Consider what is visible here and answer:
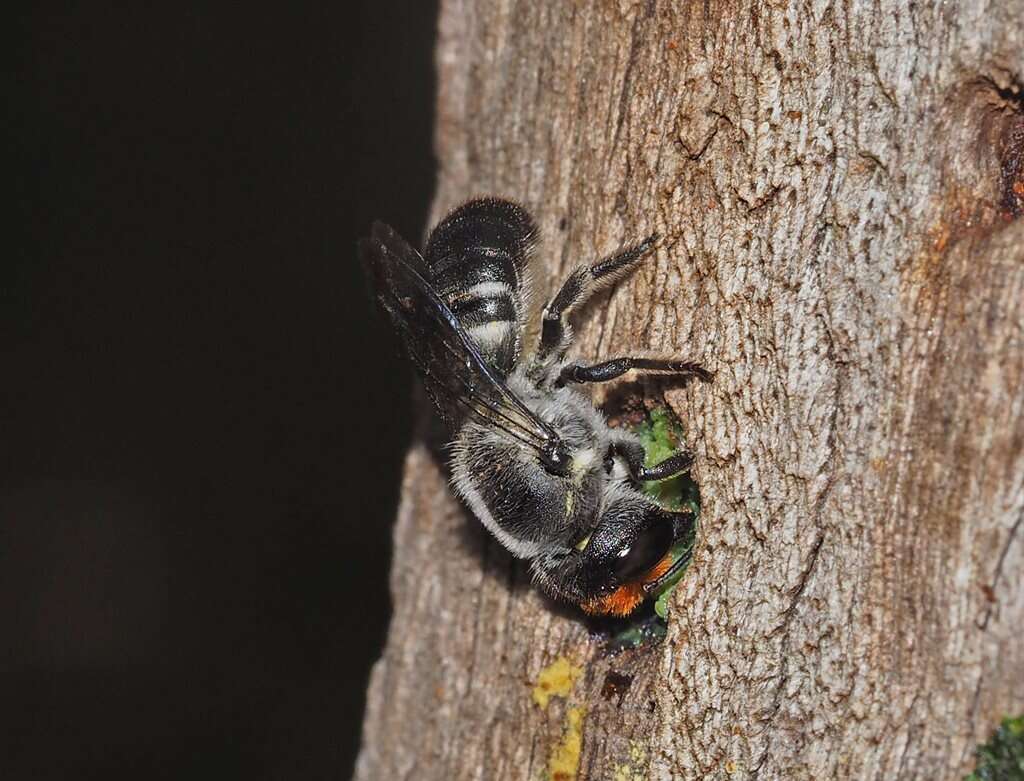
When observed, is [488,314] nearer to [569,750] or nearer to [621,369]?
[621,369]

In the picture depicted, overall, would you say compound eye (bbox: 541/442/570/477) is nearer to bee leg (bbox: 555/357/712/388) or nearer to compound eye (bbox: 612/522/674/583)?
bee leg (bbox: 555/357/712/388)

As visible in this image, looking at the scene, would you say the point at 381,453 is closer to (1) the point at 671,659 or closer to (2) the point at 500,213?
(2) the point at 500,213

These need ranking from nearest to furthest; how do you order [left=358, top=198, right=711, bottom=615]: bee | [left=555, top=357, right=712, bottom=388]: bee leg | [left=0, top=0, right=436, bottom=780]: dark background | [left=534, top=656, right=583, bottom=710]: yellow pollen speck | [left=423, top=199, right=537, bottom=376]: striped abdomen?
1. [left=555, top=357, right=712, bottom=388]: bee leg
2. [left=358, top=198, right=711, bottom=615]: bee
3. [left=534, top=656, right=583, bottom=710]: yellow pollen speck
4. [left=423, top=199, right=537, bottom=376]: striped abdomen
5. [left=0, top=0, right=436, bottom=780]: dark background

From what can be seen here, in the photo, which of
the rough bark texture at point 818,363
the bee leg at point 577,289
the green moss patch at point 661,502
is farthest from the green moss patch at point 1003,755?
the bee leg at point 577,289

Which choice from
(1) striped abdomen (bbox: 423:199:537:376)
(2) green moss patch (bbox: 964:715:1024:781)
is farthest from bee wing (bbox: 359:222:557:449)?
(2) green moss patch (bbox: 964:715:1024:781)

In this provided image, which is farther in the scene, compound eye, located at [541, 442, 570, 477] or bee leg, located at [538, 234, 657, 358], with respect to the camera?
compound eye, located at [541, 442, 570, 477]

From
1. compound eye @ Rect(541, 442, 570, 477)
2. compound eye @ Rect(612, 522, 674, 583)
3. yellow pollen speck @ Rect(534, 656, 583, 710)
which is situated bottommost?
yellow pollen speck @ Rect(534, 656, 583, 710)

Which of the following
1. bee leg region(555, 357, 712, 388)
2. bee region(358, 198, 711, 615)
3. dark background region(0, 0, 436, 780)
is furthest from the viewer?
dark background region(0, 0, 436, 780)
